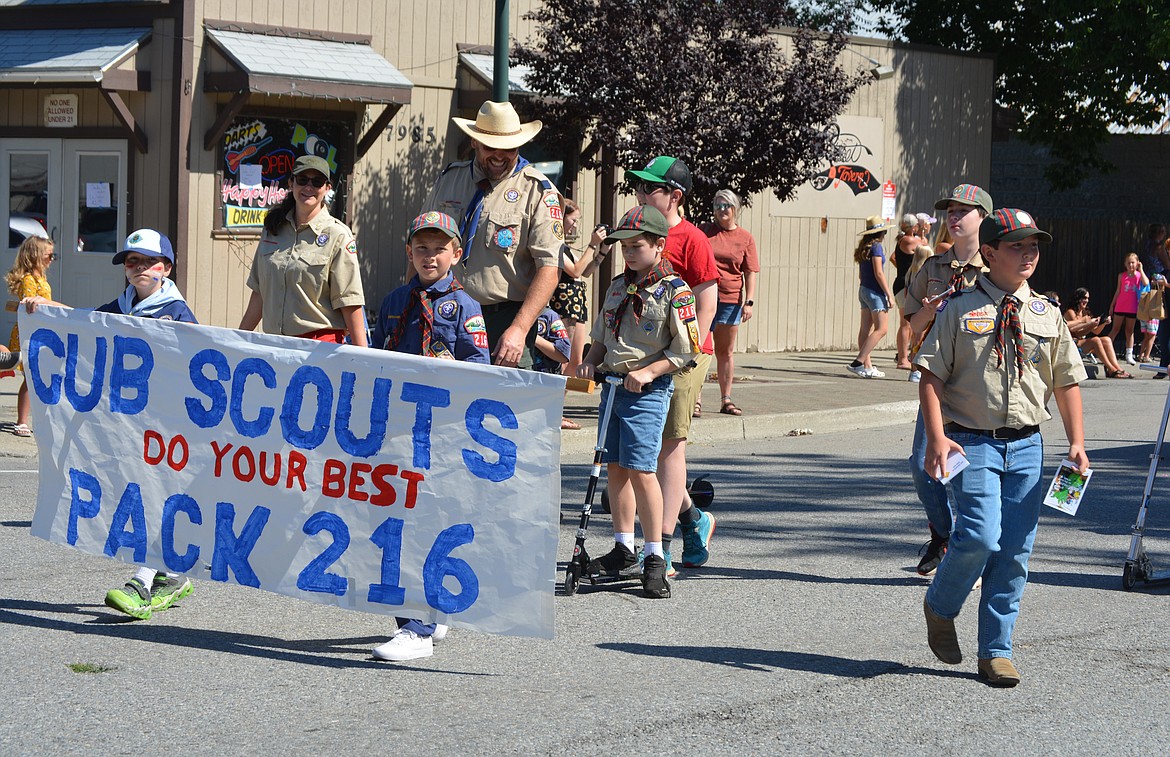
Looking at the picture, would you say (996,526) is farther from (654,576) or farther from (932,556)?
(932,556)

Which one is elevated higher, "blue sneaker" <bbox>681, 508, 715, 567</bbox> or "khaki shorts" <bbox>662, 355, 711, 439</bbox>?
"khaki shorts" <bbox>662, 355, 711, 439</bbox>

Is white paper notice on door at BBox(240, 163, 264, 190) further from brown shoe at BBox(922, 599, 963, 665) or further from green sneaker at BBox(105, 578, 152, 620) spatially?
brown shoe at BBox(922, 599, 963, 665)

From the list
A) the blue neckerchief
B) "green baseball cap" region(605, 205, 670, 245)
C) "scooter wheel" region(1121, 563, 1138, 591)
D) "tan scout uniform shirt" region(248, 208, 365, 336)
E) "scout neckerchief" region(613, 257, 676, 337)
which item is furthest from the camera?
"scooter wheel" region(1121, 563, 1138, 591)

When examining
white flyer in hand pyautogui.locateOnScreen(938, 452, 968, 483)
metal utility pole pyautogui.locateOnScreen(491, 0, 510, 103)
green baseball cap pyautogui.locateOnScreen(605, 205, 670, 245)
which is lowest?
white flyer in hand pyautogui.locateOnScreen(938, 452, 968, 483)

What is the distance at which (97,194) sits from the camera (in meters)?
16.2

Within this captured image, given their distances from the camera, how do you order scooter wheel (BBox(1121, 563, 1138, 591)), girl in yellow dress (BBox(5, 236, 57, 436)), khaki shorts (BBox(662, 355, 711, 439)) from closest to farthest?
khaki shorts (BBox(662, 355, 711, 439)) → scooter wheel (BBox(1121, 563, 1138, 591)) → girl in yellow dress (BBox(5, 236, 57, 436))

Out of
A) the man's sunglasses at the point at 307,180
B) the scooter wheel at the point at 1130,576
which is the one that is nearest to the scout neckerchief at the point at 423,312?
the man's sunglasses at the point at 307,180

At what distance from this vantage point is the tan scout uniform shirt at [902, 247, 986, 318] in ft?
24.5

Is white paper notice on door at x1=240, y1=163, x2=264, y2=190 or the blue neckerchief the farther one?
white paper notice on door at x1=240, y1=163, x2=264, y2=190

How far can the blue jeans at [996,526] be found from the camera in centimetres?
553

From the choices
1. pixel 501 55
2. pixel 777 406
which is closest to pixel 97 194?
pixel 501 55

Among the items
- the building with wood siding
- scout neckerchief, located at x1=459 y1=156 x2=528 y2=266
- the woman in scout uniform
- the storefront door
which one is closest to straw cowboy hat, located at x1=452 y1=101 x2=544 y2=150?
scout neckerchief, located at x1=459 y1=156 x2=528 y2=266

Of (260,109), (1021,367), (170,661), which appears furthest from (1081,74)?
(170,661)

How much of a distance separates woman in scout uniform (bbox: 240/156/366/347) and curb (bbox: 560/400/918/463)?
4.91 m
